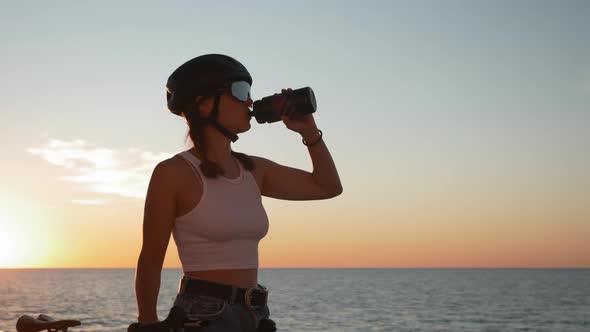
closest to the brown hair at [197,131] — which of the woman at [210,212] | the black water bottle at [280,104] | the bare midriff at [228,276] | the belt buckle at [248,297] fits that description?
the woman at [210,212]

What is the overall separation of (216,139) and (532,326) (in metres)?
72.0

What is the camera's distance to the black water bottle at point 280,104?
3812 millimetres

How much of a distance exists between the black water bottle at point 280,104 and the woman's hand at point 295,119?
0.7 inches

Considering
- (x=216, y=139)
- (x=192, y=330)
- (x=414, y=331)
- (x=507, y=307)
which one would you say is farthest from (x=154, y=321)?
(x=507, y=307)

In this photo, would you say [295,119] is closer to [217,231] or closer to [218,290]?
[217,231]

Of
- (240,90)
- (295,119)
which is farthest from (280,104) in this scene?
(240,90)

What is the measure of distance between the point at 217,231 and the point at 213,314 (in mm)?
368

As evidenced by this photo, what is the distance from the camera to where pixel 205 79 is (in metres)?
3.63

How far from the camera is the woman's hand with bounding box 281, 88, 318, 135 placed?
12.8ft

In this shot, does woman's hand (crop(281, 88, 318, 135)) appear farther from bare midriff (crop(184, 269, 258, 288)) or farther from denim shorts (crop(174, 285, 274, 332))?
denim shorts (crop(174, 285, 274, 332))

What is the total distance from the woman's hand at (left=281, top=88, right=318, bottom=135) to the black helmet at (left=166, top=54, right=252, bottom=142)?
286 millimetres

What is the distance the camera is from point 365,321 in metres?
73.8

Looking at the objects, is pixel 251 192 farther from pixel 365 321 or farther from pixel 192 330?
pixel 365 321

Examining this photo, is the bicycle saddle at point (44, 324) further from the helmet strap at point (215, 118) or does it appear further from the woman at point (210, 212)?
the helmet strap at point (215, 118)
